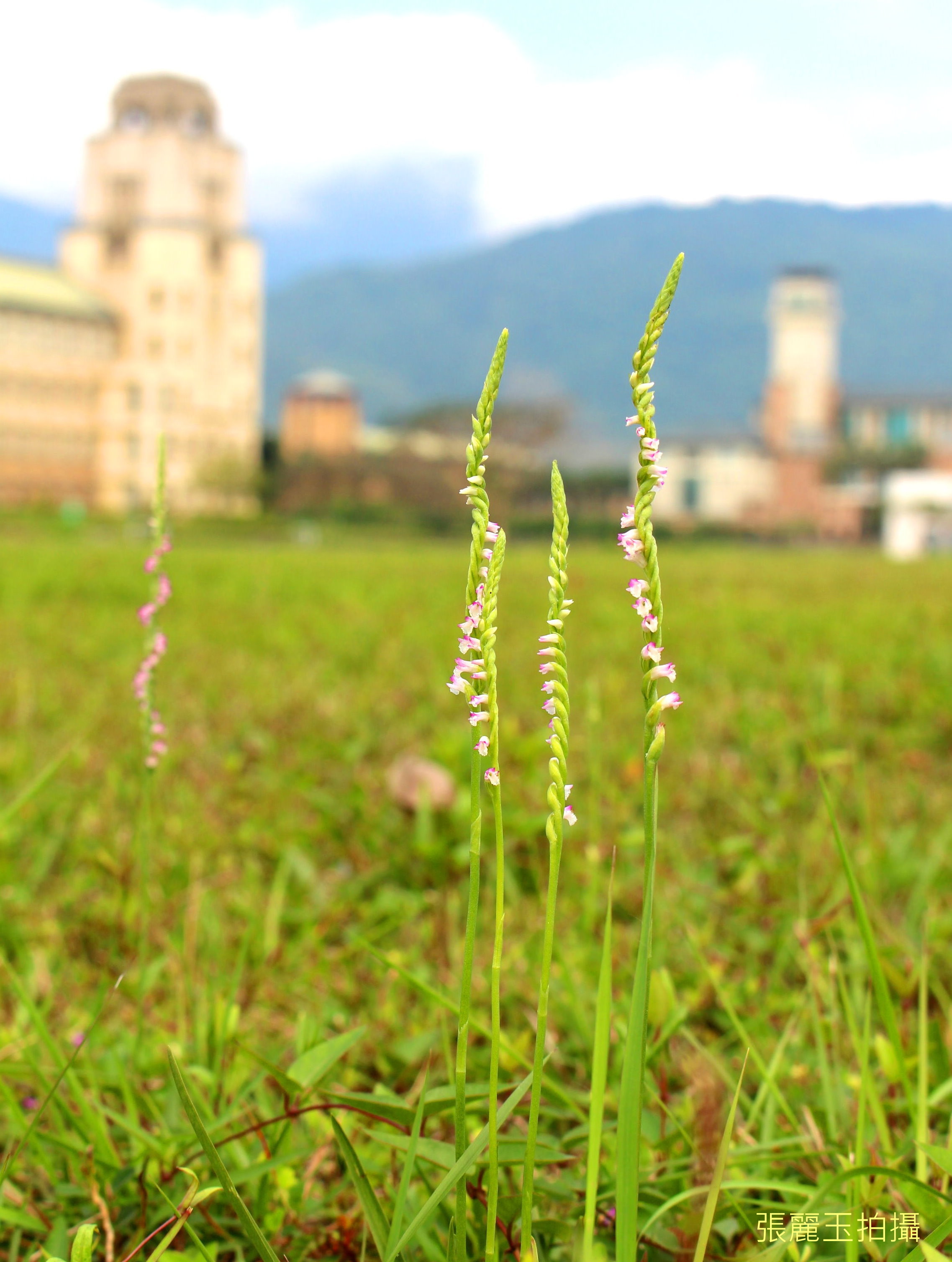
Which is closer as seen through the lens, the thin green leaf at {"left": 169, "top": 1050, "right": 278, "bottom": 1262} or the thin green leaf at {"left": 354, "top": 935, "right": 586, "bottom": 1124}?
the thin green leaf at {"left": 169, "top": 1050, "right": 278, "bottom": 1262}

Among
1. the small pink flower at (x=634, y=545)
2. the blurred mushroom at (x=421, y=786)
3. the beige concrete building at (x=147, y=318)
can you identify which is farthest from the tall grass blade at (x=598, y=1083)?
the beige concrete building at (x=147, y=318)

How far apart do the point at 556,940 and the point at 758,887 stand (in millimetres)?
494

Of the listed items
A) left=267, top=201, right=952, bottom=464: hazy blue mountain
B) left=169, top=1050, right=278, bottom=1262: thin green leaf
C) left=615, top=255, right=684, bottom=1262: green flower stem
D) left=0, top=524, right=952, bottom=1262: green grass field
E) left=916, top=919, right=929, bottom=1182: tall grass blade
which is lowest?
left=0, top=524, right=952, bottom=1262: green grass field

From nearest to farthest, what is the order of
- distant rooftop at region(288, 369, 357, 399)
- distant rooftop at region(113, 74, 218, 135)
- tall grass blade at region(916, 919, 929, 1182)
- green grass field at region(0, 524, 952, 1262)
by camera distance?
tall grass blade at region(916, 919, 929, 1182)
green grass field at region(0, 524, 952, 1262)
distant rooftop at region(113, 74, 218, 135)
distant rooftop at region(288, 369, 357, 399)

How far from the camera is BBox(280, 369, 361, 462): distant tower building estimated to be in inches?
3029

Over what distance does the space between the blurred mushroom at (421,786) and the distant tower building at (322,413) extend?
74103 mm

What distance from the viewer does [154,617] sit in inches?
31.9

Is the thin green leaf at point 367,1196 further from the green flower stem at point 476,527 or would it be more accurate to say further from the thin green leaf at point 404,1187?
the green flower stem at point 476,527

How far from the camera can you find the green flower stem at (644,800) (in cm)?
47

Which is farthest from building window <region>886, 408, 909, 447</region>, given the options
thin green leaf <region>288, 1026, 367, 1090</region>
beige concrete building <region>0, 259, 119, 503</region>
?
thin green leaf <region>288, 1026, 367, 1090</region>

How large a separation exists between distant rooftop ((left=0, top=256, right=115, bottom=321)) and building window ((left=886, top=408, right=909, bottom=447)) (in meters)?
47.7

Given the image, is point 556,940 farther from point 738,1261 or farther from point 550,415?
point 550,415

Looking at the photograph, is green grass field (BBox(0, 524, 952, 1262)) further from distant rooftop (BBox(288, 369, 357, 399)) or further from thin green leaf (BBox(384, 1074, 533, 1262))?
distant rooftop (BBox(288, 369, 357, 399))

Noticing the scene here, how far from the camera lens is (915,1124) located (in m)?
0.87
